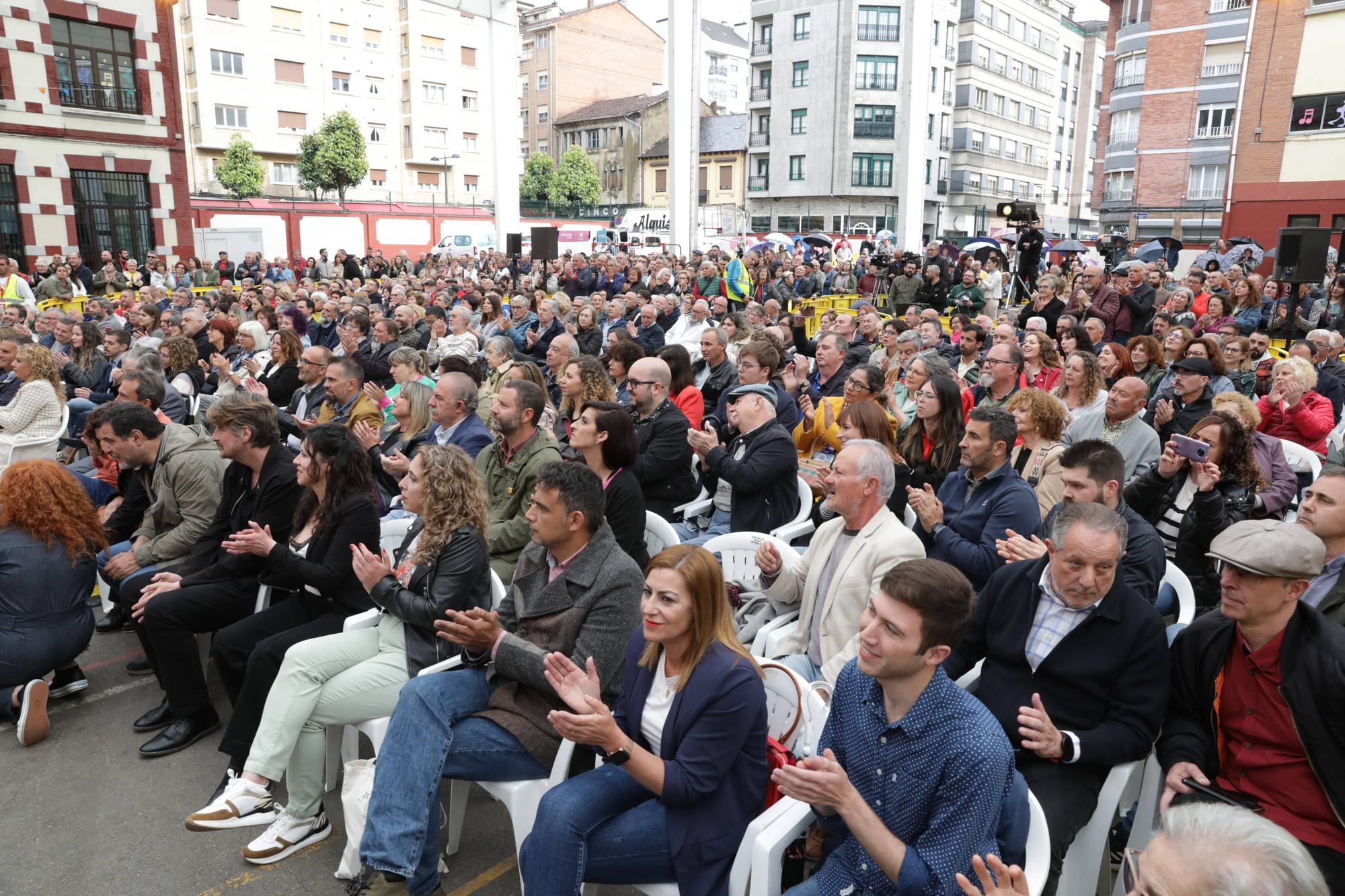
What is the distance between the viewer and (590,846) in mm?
2582

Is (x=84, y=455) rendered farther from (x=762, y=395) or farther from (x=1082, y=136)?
(x=1082, y=136)

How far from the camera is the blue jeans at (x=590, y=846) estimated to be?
254cm

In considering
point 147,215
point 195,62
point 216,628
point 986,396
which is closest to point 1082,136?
point 195,62

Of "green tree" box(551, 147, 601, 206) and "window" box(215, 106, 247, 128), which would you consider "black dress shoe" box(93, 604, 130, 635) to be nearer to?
"window" box(215, 106, 247, 128)

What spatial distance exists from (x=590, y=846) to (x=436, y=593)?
1273mm

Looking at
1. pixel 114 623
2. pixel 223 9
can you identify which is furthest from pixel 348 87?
pixel 114 623

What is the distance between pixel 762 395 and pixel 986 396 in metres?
2.30

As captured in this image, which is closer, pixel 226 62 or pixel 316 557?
pixel 316 557

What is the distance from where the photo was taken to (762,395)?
193 inches

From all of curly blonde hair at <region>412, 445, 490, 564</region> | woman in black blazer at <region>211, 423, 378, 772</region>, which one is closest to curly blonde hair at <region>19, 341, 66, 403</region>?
woman in black blazer at <region>211, 423, 378, 772</region>

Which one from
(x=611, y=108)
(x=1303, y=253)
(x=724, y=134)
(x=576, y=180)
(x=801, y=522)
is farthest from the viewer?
(x=611, y=108)

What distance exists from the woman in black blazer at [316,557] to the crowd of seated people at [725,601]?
18 mm

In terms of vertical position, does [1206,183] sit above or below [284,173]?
below

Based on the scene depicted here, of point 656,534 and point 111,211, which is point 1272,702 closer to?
point 656,534
